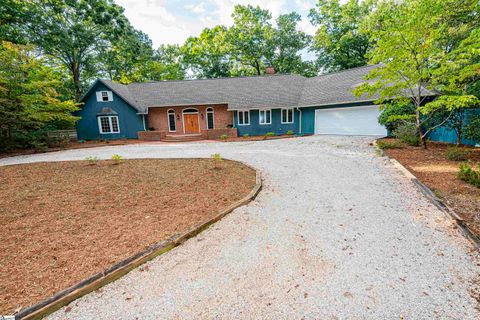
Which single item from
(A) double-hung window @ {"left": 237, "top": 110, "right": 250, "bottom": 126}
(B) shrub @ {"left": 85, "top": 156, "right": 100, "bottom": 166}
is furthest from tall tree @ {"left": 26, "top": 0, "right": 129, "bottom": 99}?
(B) shrub @ {"left": 85, "top": 156, "right": 100, "bottom": 166}

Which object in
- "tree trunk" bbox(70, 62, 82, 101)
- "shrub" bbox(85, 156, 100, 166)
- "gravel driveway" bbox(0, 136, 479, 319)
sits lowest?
"gravel driveway" bbox(0, 136, 479, 319)

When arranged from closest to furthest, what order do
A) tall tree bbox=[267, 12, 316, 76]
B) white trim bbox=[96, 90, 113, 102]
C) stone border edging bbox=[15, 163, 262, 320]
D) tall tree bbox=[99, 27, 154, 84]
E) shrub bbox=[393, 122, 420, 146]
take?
stone border edging bbox=[15, 163, 262, 320]
shrub bbox=[393, 122, 420, 146]
white trim bbox=[96, 90, 113, 102]
tall tree bbox=[99, 27, 154, 84]
tall tree bbox=[267, 12, 316, 76]

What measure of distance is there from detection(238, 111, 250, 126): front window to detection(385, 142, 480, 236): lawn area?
11799 millimetres

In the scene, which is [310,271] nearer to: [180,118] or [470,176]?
[470,176]

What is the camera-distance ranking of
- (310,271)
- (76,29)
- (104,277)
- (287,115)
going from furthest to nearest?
(76,29)
(287,115)
(310,271)
(104,277)

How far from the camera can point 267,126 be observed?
61.1 feet

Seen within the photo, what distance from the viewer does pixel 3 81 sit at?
11.1 metres

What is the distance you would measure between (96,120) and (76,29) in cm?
1130

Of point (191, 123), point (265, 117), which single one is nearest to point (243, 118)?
point (265, 117)

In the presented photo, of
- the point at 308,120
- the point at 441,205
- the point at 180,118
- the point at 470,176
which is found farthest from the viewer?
the point at 180,118

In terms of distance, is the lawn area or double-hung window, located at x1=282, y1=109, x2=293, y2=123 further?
double-hung window, located at x1=282, y1=109, x2=293, y2=123

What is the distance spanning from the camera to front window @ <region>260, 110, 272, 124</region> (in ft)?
60.8

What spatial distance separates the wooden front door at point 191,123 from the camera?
20.1m

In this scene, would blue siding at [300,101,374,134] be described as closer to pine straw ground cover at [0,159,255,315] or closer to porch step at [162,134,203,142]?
porch step at [162,134,203,142]
